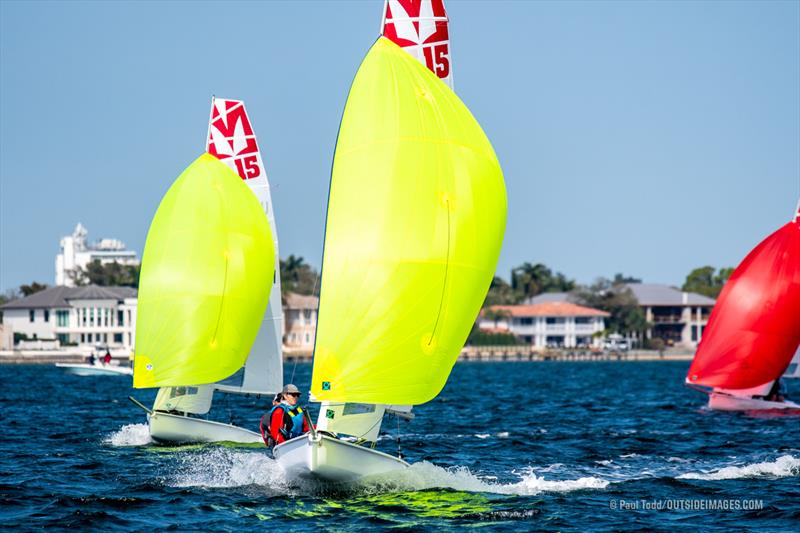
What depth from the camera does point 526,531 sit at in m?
19.2

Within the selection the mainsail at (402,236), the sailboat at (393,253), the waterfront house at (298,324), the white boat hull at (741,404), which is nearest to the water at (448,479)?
the sailboat at (393,253)

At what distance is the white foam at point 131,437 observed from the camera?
31.8 m

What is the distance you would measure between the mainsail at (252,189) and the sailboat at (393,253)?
10928mm

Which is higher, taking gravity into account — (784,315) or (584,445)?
(784,315)

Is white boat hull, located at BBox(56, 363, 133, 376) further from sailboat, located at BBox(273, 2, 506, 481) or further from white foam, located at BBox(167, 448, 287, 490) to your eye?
sailboat, located at BBox(273, 2, 506, 481)

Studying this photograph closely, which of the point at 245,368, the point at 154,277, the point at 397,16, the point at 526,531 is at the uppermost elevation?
the point at 397,16

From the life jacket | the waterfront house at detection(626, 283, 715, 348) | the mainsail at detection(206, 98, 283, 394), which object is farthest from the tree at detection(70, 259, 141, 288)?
the life jacket

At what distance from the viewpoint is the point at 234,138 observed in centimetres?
3428

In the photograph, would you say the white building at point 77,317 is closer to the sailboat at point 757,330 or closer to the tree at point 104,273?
the tree at point 104,273

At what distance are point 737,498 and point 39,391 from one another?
47.4m

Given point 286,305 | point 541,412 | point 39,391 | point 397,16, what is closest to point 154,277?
point 397,16

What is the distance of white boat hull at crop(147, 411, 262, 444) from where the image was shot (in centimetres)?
3014

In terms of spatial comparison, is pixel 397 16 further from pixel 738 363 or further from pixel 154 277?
pixel 738 363

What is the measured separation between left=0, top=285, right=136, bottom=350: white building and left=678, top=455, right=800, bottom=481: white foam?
11958cm
